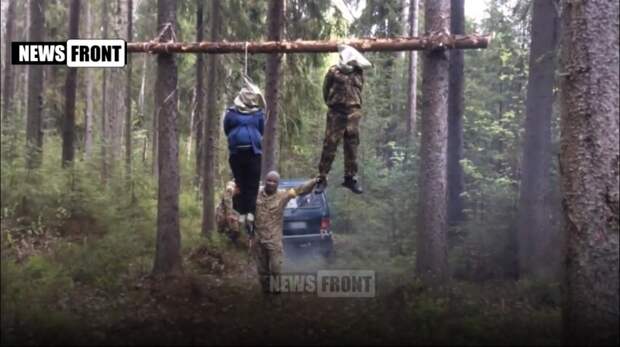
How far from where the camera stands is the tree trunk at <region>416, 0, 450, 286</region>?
8.70m

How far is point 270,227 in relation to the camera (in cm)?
795

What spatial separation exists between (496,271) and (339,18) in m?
5.85

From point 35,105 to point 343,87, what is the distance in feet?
11.4

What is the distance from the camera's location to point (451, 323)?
6980 mm

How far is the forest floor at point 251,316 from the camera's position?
6.43 m

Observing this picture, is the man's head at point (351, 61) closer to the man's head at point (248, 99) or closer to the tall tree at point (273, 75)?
the man's head at point (248, 99)

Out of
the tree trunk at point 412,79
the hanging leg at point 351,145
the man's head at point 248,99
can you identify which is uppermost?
the tree trunk at point 412,79

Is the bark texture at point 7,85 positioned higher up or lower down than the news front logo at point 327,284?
higher up

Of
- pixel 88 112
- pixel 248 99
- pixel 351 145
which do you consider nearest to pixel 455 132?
pixel 351 145

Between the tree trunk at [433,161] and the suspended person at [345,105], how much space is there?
1494 millimetres

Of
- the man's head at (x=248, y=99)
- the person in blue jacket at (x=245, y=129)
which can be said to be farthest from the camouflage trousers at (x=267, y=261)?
the man's head at (x=248, y=99)

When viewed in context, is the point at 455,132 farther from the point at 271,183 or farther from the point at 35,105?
the point at 35,105

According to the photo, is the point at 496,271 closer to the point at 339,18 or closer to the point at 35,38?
the point at 339,18

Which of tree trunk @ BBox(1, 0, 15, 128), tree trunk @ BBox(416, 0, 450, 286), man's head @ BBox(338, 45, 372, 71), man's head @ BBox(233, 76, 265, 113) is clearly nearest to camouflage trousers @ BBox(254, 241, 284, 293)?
man's head @ BBox(233, 76, 265, 113)
